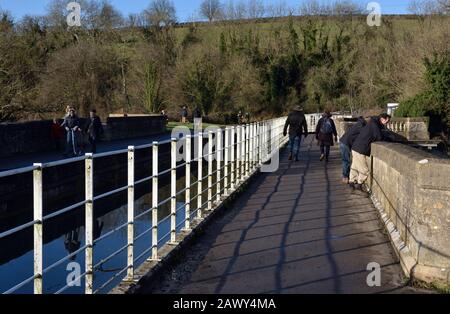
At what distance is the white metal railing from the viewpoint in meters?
4.62

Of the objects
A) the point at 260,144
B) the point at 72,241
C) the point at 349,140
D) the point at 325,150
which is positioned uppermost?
the point at 349,140

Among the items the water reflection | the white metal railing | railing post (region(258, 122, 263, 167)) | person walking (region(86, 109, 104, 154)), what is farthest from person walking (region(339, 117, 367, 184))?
person walking (region(86, 109, 104, 154))

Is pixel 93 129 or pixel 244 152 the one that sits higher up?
pixel 93 129

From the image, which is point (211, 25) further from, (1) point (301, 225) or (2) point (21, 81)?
(1) point (301, 225)

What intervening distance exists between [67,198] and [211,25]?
68628 mm

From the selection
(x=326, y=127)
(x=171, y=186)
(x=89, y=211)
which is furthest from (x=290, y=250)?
(x=326, y=127)

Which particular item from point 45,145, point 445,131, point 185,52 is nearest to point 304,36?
point 185,52

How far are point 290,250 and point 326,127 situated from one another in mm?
12335

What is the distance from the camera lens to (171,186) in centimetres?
861

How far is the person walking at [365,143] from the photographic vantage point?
42.7 feet

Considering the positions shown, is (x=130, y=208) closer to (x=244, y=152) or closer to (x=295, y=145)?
(x=244, y=152)

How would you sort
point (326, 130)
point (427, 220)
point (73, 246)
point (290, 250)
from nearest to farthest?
point (427, 220) < point (290, 250) < point (73, 246) < point (326, 130)

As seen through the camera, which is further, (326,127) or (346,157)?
(326,127)
